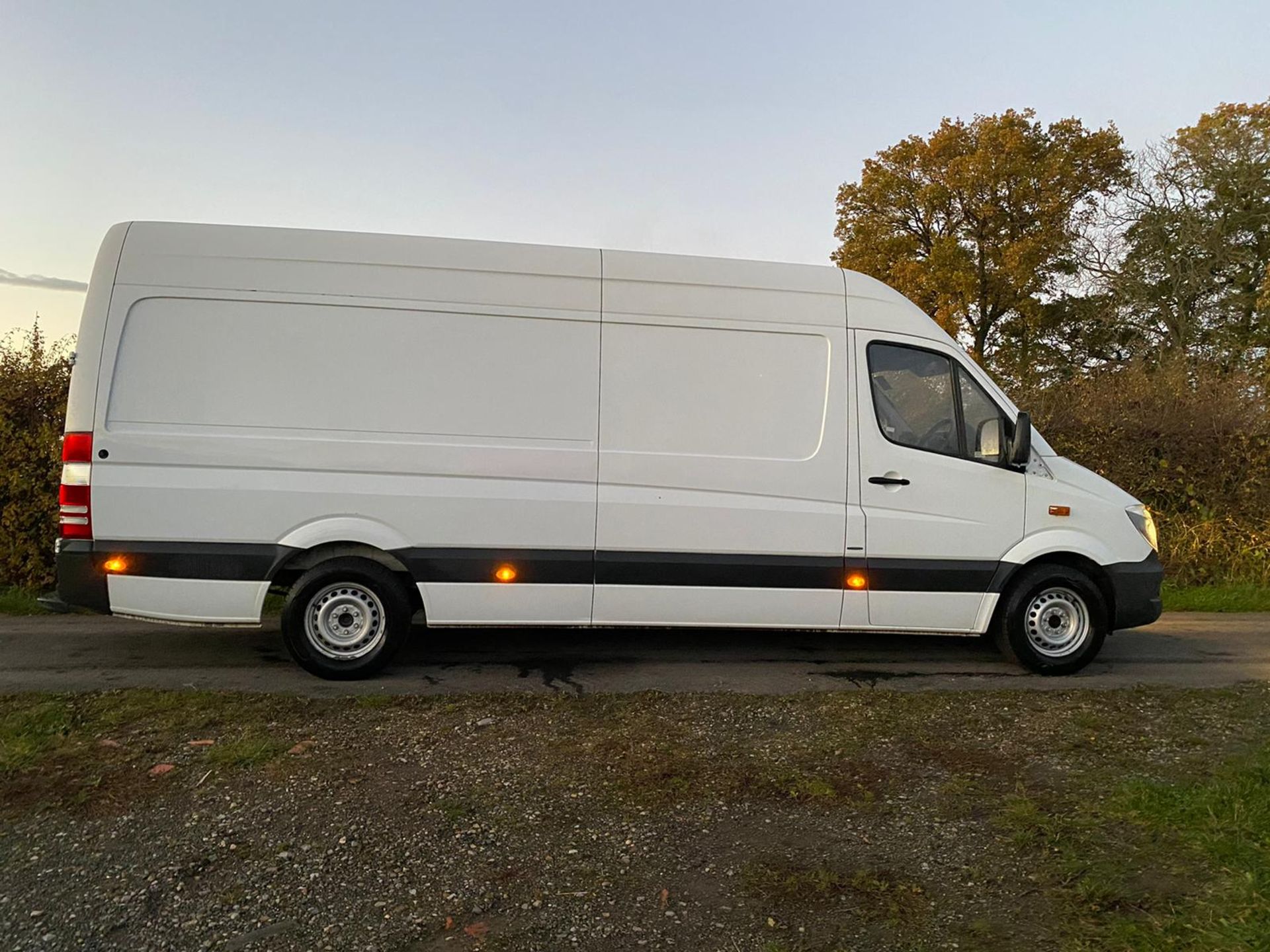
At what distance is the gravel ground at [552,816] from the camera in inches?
123

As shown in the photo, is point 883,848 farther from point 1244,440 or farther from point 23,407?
point 1244,440

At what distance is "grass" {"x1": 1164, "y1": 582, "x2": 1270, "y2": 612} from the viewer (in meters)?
9.42

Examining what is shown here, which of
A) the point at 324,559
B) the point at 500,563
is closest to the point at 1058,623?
the point at 500,563

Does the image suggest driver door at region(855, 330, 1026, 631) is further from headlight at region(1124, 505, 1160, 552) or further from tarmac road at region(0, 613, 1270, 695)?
headlight at region(1124, 505, 1160, 552)

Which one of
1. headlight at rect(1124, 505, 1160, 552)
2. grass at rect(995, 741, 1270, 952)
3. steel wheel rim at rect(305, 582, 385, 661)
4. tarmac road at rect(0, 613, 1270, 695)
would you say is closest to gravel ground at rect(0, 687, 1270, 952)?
grass at rect(995, 741, 1270, 952)

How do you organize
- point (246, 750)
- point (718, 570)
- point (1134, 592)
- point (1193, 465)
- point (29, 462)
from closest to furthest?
point (246, 750) → point (718, 570) → point (1134, 592) → point (29, 462) → point (1193, 465)

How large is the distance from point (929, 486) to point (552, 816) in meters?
3.53

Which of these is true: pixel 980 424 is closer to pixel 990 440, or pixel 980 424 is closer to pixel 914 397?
pixel 990 440

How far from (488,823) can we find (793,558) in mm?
2966

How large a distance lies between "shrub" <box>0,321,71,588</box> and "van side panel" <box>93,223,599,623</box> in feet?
10.1

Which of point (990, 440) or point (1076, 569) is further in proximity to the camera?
point (1076, 569)

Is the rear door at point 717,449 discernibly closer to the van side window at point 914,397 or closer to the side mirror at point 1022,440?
the van side window at point 914,397

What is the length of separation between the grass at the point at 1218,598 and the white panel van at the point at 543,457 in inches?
140

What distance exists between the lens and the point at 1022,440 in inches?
244
